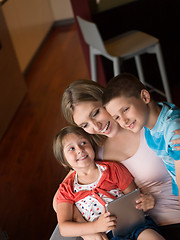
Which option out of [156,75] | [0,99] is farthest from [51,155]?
[156,75]

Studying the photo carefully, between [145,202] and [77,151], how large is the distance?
30cm

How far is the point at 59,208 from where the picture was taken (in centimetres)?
136

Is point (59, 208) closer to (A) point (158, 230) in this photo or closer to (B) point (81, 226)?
(B) point (81, 226)

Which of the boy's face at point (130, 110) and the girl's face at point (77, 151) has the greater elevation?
the boy's face at point (130, 110)

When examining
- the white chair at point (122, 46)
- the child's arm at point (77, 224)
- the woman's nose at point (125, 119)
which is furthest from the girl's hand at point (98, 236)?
the white chair at point (122, 46)

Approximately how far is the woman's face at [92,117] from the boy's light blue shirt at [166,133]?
17 cm

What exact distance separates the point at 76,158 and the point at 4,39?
110 inches

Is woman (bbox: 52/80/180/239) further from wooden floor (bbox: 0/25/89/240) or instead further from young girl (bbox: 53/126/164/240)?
wooden floor (bbox: 0/25/89/240)

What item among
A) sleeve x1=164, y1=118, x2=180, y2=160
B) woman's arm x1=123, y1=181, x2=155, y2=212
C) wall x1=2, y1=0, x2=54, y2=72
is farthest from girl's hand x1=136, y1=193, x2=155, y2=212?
wall x1=2, y1=0, x2=54, y2=72

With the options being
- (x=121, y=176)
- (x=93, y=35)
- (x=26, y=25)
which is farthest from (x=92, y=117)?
(x=26, y=25)

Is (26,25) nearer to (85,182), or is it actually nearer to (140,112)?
(85,182)

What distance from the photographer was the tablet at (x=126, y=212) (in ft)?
3.91

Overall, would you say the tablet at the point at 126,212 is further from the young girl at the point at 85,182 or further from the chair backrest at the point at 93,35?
the chair backrest at the point at 93,35

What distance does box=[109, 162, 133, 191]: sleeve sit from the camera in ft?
4.49
